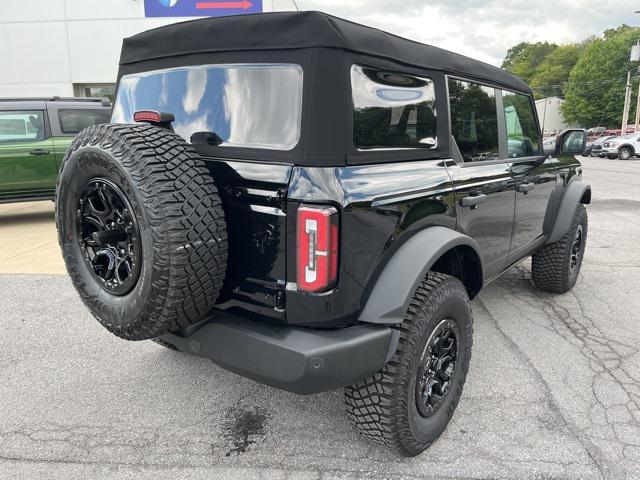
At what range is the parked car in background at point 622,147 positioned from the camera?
80.4 feet

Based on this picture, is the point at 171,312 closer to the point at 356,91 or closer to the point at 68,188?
the point at 68,188

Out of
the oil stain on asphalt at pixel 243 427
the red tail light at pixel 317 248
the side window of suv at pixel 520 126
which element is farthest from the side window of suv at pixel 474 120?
the oil stain on asphalt at pixel 243 427

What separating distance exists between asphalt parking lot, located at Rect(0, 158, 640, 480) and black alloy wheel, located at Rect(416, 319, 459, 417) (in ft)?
0.80

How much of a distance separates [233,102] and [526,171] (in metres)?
2.29

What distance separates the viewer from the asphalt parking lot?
2246 mm

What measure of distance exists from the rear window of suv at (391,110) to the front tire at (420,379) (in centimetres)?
69

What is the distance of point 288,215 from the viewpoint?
1854mm

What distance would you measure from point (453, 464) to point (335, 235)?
129 centimetres

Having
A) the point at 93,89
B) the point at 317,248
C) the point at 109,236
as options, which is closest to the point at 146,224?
the point at 109,236

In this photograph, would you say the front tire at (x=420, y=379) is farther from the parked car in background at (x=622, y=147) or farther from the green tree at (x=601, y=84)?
the green tree at (x=601, y=84)

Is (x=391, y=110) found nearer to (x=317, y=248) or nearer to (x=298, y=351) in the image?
(x=317, y=248)

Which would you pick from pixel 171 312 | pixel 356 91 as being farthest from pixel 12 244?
pixel 356 91

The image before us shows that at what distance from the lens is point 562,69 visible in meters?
96.7

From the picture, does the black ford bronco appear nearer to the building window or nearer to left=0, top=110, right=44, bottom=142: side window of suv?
left=0, top=110, right=44, bottom=142: side window of suv
